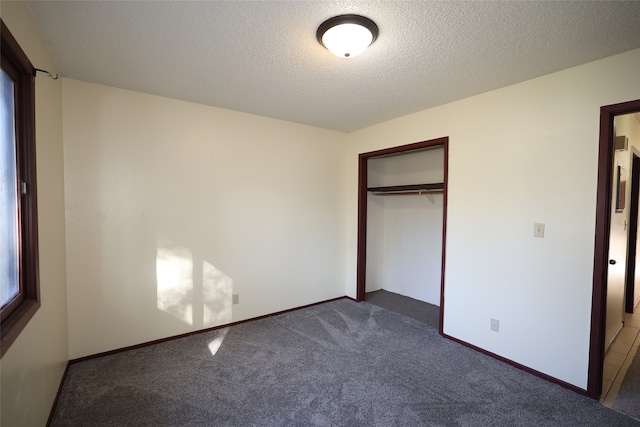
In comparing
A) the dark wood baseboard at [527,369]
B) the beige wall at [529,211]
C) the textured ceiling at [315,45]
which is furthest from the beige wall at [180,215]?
the dark wood baseboard at [527,369]

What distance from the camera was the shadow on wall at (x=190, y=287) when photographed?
2930 millimetres

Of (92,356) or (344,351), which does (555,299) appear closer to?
(344,351)

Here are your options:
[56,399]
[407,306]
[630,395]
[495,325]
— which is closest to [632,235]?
[630,395]

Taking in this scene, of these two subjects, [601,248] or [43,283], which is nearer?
[43,283]

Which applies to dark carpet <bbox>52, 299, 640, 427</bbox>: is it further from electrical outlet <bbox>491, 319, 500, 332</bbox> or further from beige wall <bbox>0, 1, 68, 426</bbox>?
beige wall <bbox>0, 1, 68, 426</bbox>

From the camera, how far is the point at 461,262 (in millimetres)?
2980

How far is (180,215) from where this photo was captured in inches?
119

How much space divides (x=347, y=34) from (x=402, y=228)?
10.8ft

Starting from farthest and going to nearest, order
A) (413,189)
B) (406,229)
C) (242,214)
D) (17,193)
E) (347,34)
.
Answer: (406,229)
(413,189)
(242,214)
(347,34)
(17,193)

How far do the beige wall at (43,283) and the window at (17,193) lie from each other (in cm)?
10

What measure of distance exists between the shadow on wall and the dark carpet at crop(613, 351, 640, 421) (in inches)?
134

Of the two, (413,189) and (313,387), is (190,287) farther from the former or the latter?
(413,189)

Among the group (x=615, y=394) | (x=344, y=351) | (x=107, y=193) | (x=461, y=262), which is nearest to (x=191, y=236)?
(x=107, y=193)

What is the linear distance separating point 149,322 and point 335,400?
1962 millimetres
